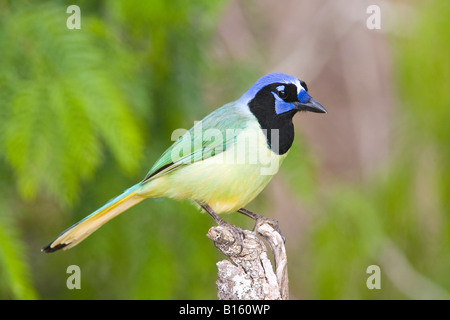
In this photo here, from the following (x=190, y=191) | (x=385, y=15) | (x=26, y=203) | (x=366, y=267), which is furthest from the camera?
(x=385, y=15)

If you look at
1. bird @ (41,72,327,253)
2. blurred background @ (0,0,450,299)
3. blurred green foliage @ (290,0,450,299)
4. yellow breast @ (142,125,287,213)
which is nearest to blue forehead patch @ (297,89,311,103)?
bird @ (41,72,327,253)

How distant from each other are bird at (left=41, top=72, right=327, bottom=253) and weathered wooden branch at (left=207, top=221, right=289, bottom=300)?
213 millimetres

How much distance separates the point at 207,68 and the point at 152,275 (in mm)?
1244

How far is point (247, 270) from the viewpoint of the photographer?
9.35 feet

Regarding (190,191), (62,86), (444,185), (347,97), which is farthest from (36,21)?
(347,97)

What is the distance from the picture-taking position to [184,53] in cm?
371

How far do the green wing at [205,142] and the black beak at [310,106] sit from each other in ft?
0.86

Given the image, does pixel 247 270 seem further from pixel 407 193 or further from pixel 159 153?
pixel 407 193

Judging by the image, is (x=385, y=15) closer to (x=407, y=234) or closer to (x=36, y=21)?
(x=407, y=234)

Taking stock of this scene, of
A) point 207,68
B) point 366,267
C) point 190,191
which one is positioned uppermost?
point 207,68

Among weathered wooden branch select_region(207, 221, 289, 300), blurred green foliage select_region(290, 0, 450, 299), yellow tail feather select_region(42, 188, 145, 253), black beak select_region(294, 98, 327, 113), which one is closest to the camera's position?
weathered wooden branch select_region(207, 221, 289, 300)

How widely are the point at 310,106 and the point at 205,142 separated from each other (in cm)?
54

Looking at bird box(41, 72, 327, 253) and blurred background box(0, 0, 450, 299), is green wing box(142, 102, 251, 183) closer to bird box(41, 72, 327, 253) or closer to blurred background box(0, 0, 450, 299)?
bird box(41, 72, 327, 253)

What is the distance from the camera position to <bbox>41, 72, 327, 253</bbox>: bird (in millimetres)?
3002
